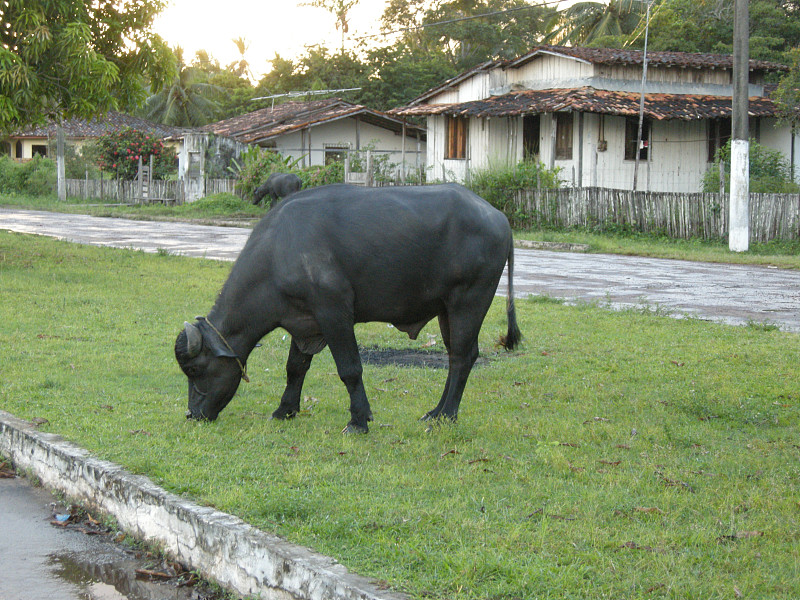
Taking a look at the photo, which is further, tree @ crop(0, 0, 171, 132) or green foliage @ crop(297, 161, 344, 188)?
green foliage @ crop(297, 161, 344, 188)

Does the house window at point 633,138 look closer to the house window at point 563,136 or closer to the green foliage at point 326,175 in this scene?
the house window at point 563,136

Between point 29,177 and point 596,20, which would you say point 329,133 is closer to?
point 596,20

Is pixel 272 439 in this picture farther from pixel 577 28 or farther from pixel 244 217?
pixel 577 28

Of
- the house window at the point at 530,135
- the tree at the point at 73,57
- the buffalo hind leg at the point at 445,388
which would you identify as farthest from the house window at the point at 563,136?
the buffalo hind leg at the point at 445,388

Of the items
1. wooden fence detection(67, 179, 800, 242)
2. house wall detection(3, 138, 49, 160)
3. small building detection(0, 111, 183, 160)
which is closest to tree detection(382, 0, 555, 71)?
small building detection(0, 111, 183, 160)

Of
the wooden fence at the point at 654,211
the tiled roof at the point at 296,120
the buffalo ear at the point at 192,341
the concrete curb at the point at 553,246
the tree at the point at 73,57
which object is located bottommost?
the buffalo ear at the point at 192,341

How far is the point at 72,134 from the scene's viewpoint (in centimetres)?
5584

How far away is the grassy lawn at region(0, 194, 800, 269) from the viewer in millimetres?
19547

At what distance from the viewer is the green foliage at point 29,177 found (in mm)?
46622

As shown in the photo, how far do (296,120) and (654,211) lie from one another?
21.5 meters

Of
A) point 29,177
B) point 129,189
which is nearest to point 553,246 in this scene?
point 129,189

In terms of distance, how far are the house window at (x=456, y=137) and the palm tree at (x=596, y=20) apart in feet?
43.5

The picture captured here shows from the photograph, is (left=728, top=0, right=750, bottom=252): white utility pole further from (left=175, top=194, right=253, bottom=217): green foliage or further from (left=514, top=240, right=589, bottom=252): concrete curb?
(left=175, top=194, right=253, bottom=217): green foliage

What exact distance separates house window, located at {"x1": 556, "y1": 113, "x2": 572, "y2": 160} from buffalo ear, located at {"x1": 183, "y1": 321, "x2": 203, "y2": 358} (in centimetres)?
2438
